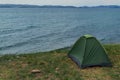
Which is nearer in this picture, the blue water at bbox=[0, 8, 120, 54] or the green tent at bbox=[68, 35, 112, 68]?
the green tent at bbox=[68, 35, 112, 68]

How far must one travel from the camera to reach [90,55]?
9.88 meters

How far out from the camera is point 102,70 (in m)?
9.38

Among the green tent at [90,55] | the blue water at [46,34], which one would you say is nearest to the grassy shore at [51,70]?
the green tent at [90,55]

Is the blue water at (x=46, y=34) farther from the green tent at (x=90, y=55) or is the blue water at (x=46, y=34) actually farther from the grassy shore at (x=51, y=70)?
the green tent at (x=90, y=55)

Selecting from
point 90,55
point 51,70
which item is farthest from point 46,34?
point 51,70

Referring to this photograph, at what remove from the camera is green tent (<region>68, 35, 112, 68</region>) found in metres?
9.74

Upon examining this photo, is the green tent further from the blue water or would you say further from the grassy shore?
the blue water

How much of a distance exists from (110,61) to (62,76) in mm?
2812

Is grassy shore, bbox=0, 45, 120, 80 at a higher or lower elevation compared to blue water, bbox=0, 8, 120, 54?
higher

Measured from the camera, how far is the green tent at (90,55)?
9.74m

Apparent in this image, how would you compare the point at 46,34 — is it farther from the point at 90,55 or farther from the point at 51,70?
the point at 51,70

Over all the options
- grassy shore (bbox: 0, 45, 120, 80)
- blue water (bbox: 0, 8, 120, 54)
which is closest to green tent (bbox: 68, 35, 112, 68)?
grassy shore (bbox: 0, 45, 120, 80)

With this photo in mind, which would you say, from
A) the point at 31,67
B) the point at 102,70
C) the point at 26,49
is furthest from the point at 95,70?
the point at 26,49

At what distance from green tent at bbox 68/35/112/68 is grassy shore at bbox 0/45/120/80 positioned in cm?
25
